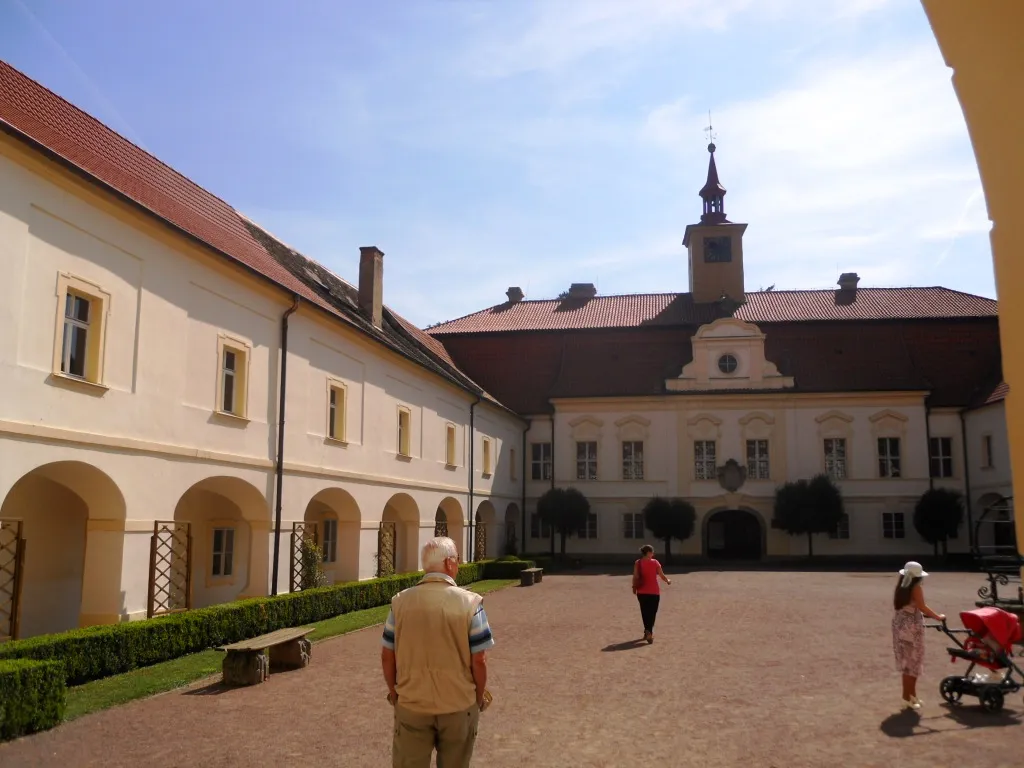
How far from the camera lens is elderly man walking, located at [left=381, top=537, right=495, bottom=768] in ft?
16.6

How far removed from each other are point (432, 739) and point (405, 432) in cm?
2108

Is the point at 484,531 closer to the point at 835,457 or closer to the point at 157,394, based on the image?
the point at 835,457

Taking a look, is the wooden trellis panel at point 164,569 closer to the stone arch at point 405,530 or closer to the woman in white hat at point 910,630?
the woman in white hat at point 910,630

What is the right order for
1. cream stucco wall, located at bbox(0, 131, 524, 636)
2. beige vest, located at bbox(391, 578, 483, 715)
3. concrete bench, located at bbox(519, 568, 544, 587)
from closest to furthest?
beige vest, located at bbox(391, 578, 483, 715)
cream stucco wall, located at bbox(0, 131, 524, 636)
concrete bench, located at bbox(519, 568, 544, 587)

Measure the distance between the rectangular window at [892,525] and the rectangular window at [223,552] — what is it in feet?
95.6

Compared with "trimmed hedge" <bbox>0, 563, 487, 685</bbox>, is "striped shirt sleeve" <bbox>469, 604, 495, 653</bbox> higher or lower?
higher

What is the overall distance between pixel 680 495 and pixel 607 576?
9.94 meters

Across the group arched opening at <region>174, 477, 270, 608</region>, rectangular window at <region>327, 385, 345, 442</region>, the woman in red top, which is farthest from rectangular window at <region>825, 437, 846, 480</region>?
arched opening at <region>174, 477, 270, 608</region>

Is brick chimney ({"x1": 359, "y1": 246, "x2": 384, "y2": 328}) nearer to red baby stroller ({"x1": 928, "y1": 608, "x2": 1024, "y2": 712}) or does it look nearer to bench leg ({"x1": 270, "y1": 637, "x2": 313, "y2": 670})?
bench leg ({"x1": 270, "y1": 637, "x2": 313, "y2": 670})

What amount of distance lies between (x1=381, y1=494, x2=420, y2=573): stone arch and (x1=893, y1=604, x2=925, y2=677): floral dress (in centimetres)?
1773

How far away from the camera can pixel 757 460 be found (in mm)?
40188

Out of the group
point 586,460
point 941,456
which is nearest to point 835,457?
point 941,456

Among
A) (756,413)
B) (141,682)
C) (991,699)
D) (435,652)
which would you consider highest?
(756,413)

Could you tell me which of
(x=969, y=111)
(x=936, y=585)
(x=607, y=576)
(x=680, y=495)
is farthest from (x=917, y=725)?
(x=680, y=495)
